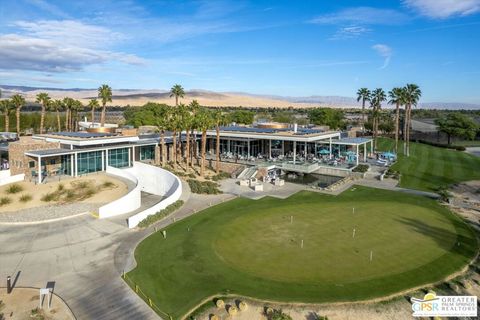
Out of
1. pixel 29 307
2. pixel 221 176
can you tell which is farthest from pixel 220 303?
pixel 221 176

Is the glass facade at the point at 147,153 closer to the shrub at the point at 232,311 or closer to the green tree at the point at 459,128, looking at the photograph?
the shrub at the point at 232,311

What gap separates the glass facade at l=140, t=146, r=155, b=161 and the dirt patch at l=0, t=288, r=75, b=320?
36.2 meters

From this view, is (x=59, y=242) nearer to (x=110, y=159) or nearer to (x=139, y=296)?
(x=139, y=296)

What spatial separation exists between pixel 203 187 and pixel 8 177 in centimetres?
2280

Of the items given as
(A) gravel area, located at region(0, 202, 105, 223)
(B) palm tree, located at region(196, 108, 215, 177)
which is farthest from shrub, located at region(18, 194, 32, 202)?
(B) palm tree, located at region(196, 108, 215, 177)

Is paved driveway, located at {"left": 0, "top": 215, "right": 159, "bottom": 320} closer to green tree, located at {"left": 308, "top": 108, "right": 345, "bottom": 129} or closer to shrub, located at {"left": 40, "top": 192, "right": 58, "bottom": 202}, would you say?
shrub, located at {"left": 40, "top": 192, "right": 58, "bottom": 202}

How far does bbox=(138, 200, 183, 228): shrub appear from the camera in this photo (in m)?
29.5

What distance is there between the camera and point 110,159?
4844cm

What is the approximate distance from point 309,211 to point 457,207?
1505 centimetres

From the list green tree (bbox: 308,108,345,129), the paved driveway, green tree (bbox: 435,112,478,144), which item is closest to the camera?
the paved driveway

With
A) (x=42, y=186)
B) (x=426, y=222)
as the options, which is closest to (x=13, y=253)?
(x=42, y=186)

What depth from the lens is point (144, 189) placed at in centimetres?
4700

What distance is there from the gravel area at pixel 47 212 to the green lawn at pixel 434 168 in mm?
36561

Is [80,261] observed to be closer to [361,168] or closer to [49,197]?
[49,197]
